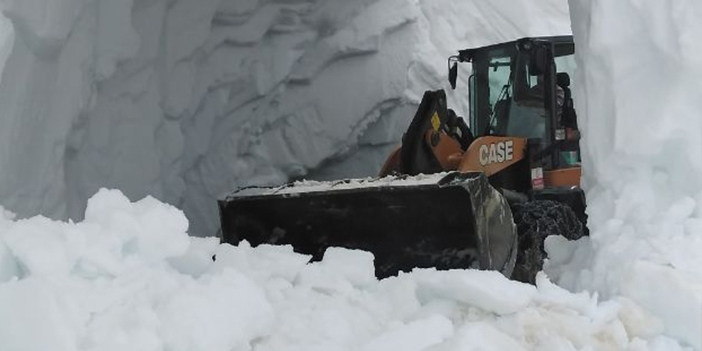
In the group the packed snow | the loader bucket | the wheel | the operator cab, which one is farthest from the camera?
the operator cab

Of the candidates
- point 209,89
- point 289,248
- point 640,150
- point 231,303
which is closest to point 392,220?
point 289,248

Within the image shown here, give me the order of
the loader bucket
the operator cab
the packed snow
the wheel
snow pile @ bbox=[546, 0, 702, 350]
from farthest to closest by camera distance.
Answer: the operator cab, the wheel, the loader bucket, snow pile @ bbox=[546, 0, 702, 350], the packed snow

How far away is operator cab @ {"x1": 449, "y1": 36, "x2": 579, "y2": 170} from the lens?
536 cm

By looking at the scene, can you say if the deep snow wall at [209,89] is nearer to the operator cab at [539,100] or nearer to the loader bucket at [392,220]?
the loader bucket at [392,220]

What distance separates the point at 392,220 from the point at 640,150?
1375 mm

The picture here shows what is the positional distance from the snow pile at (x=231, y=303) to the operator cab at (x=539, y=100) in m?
2.92

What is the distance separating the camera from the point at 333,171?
26.6 ft

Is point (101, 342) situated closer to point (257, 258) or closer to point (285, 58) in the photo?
point (257, 258)

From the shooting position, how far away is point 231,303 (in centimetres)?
213

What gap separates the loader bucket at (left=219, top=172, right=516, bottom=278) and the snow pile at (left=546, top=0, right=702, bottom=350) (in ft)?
1.88

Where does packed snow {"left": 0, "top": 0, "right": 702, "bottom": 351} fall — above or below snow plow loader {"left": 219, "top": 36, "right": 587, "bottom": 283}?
above

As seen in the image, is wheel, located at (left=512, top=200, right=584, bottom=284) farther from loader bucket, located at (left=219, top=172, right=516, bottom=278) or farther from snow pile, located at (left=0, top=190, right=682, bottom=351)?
snow pile, located at (left=0, top=190, right=682, bottom=351)

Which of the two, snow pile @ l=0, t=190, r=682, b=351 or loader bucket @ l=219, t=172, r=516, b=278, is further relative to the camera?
loader bucket @ l=219, t=172, r=516, b=278

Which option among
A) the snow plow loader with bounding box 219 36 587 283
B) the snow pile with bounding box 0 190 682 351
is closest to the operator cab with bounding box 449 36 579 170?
the snow plow loader with bounding box 219 36 587 283
